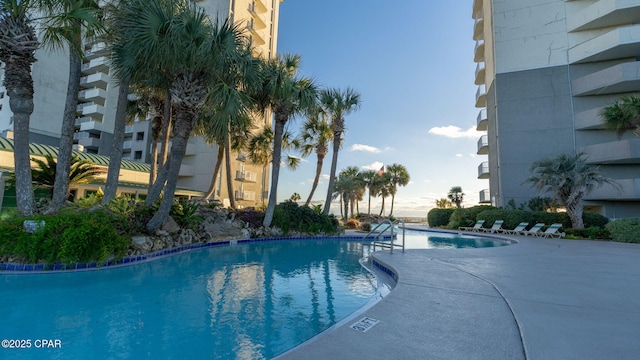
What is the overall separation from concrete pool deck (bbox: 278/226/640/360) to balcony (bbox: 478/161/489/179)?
883 inches

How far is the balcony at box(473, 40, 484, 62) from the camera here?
28925mm

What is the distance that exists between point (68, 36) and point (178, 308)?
8366 mm

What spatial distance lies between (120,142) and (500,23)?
27.3 meters

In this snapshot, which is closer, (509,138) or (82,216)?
(82,216)

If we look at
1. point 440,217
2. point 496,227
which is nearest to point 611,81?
point 496,227

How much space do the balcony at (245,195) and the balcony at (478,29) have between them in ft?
91.2

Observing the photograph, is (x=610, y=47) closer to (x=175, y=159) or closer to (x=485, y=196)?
(x=485, y=196)

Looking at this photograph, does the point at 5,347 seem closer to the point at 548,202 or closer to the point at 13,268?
the point at 13,268

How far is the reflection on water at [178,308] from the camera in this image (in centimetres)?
310

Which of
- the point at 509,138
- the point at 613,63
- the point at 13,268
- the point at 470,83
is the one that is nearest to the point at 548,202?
the point at 509,138

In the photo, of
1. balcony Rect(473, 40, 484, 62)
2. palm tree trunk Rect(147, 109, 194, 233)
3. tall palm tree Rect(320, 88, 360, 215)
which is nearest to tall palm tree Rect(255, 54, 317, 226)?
tall palm tree Rect(320, 88, 360, 215)

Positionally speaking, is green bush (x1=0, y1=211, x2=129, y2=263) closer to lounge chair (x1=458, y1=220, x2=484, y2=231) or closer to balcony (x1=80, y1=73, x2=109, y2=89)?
lounge chair (x1=458, y1=220, x2=484, y2=231)

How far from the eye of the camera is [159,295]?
4.96m

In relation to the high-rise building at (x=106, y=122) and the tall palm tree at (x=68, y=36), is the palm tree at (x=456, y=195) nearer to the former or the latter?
the high-rise building at (x=106, y=122)
